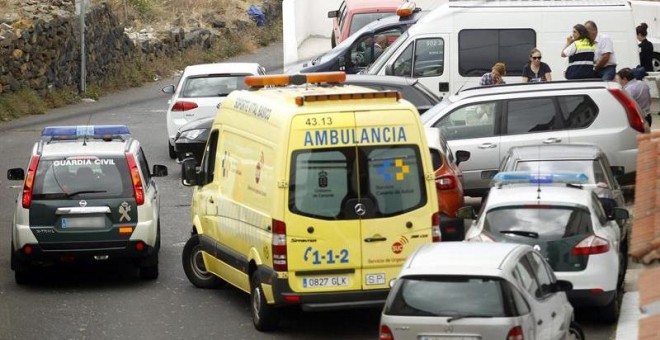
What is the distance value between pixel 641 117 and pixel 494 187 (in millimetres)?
5302

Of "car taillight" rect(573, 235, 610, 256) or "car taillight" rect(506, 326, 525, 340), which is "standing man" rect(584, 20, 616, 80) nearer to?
"car taillight" rect(573, 235, 610, 256)

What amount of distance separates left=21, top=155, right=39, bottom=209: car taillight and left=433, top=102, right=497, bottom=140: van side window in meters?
5.91

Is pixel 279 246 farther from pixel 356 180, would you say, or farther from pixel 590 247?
pixel 590 247

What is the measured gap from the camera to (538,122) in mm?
21000

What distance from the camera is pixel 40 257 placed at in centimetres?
1744

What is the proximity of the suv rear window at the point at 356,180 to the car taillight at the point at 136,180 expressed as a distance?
340 cm

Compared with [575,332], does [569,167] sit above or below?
above

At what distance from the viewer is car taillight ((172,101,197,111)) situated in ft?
89.7

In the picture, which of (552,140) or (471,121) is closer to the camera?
(552,140)

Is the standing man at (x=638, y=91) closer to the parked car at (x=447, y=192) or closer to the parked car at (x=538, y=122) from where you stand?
the parked car at (x=538, y=122)

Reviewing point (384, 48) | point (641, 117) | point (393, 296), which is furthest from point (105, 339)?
point (384, 48)

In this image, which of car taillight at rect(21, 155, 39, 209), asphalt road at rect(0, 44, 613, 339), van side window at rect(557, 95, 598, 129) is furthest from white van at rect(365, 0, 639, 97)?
car taillight at rect(21, 155, 39, 209)

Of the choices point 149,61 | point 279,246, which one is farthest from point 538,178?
point 149,61

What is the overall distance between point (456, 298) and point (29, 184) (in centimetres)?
729
